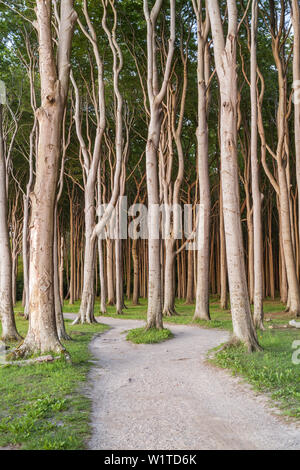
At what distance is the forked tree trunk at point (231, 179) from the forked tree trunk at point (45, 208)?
330 cm

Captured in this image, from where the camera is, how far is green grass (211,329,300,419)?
210 inches

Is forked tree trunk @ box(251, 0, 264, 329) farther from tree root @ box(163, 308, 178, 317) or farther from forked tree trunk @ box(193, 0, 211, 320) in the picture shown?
tree root @ box(163, 308, 178, 317)

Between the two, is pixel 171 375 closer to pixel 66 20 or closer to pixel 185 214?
pixel 66 20

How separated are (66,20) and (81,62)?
970 cm

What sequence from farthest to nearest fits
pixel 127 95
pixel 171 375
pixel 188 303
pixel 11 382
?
pixel 188 303, pixel 127 95, pixel 171 375, pixel 11 382

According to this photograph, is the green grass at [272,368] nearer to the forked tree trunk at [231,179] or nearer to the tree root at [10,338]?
the forked tree trunk at [231,179]

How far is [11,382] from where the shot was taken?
6305mm

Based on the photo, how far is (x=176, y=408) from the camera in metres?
5.18

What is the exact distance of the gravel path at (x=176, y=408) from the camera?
4051 millimetres

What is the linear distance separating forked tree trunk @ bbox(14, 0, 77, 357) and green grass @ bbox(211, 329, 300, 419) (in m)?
3.17

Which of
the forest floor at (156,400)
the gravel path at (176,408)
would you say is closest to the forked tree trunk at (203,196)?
the forest floor at (156,400)

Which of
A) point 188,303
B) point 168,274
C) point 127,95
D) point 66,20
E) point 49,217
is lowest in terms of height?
point 188,303
